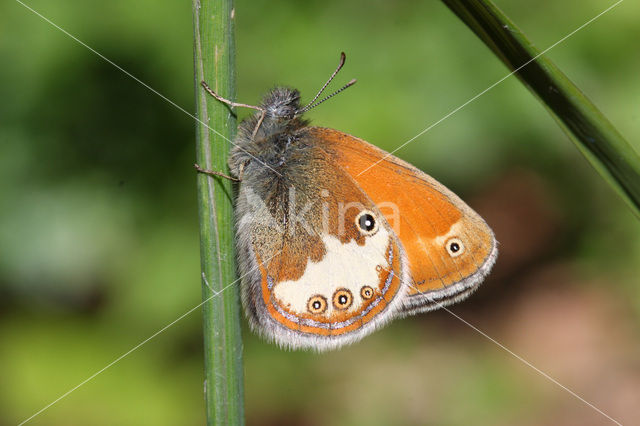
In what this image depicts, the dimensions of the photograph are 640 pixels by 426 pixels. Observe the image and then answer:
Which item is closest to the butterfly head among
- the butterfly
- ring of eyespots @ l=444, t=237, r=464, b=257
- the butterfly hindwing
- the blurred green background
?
the butterfly

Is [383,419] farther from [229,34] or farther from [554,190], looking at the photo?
[229,34]

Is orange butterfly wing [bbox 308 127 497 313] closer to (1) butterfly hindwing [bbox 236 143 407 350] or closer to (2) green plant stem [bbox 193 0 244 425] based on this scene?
(1) butterfly hindwing [bbox 236 143 407 350]

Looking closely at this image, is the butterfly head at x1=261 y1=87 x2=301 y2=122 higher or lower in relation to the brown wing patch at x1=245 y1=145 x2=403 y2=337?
higher

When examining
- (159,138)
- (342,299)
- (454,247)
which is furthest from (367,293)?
(159,138)

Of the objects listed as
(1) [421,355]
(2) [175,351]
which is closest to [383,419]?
(1) [421,355]

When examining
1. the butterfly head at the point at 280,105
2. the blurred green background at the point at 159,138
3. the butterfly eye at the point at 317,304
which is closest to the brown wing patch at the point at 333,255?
the butterfly eye at the point at 317,304
